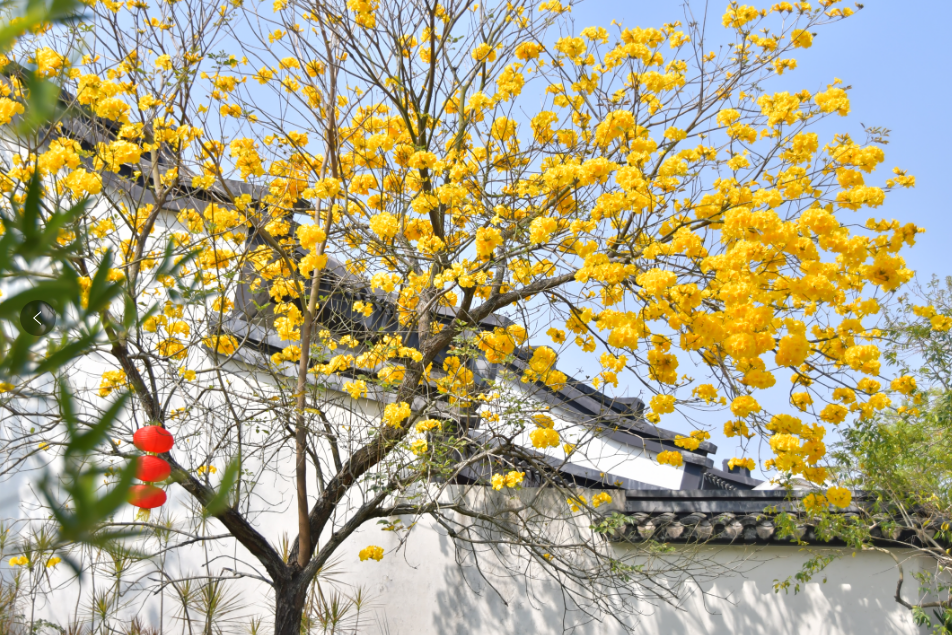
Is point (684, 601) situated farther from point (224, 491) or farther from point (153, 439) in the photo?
point (224, 491)

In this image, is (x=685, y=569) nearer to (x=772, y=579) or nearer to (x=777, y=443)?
(x=772, y=579)

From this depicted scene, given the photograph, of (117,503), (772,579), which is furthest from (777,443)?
(117,503)

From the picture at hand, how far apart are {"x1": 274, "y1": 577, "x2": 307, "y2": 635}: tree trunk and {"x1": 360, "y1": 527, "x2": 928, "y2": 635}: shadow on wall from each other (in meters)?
0.83

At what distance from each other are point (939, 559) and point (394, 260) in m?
3.57

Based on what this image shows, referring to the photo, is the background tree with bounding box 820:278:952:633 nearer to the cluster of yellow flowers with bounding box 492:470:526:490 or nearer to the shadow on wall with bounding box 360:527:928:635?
the shadow on wall with bounding box 360:527:928:635

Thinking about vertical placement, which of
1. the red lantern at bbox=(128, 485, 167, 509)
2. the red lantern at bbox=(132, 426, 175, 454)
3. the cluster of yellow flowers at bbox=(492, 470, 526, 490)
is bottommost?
the red lantern at bbox=(128, 485, 167, 509)

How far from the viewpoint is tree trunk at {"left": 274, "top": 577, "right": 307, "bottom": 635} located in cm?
370

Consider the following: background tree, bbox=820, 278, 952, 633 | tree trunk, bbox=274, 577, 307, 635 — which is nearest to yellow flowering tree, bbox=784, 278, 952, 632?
background tree, bbox=820, 278, 952, 633

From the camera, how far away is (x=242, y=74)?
12.6 ft

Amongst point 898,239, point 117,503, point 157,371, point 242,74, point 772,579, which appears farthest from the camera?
point 157,371

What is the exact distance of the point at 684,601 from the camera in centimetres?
417

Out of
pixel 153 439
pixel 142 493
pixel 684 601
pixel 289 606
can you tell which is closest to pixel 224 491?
pixel 142 493

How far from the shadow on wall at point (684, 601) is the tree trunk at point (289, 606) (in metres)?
0.83

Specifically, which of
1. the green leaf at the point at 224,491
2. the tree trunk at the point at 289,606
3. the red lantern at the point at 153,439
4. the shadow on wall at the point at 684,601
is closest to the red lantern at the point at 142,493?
the green leaf at the point at 224,491
